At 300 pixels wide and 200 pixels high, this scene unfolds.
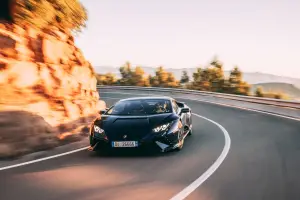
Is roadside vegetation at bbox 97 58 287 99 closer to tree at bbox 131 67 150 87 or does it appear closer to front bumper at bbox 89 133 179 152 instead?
tree at bbox 131 67 150 87

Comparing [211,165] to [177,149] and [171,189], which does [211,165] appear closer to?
[177,149]

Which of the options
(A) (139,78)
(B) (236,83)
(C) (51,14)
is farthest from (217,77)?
(C) (51,14)

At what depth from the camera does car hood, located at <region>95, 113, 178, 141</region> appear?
26.8 feet

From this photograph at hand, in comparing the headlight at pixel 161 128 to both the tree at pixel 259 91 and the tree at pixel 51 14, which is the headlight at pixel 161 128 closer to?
the tree at pixel 51 14

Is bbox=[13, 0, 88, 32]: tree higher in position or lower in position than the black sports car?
higher

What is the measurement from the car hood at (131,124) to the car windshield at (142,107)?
1.42ft

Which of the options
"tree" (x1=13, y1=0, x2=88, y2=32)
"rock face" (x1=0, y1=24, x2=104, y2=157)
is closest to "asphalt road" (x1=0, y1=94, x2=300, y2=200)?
"rock face" (x1=0, y1=24, x2=104, y2=157)

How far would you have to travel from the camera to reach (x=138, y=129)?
27.2ft

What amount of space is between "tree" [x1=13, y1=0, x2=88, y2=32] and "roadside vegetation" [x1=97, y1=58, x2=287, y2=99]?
71.7 feet

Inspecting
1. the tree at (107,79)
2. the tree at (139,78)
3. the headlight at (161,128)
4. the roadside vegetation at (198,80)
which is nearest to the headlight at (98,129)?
the headlight at (161,128)

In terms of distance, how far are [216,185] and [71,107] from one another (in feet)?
27.0

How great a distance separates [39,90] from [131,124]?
470 cm

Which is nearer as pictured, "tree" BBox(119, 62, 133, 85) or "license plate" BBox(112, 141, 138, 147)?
"license plate" BBox(112, 141, 138, 147)

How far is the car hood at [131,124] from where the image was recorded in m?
8.18
